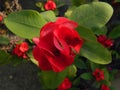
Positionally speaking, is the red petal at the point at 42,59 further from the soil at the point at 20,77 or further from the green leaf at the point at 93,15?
the soil at the point at 20,77

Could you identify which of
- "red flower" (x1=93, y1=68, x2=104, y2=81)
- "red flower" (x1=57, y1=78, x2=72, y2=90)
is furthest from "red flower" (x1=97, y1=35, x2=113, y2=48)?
"red flower" (x1=57, y1=78, x2=72, y2=90)

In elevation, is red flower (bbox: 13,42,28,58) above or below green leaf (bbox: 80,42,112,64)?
below

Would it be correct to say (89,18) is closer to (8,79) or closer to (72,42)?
(72,42)

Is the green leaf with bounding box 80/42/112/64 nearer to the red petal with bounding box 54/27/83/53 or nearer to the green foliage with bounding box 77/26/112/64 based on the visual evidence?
the green foliage with bounding box 77/26/112/64

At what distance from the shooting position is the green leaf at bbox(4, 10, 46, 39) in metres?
1.17

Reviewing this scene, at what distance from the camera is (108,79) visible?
2.13 m

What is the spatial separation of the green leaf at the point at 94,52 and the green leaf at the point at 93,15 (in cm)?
12

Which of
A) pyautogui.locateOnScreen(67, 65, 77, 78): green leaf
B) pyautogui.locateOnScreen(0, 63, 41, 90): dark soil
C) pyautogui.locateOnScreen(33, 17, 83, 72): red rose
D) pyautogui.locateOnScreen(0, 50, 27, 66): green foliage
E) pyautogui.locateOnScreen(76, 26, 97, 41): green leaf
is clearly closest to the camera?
pyautogui.locateOnScreen(33, 17, 83, 72): red rose

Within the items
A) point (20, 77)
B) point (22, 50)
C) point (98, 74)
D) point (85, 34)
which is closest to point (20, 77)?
point (20, 77)

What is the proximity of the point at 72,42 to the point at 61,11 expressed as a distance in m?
1.65

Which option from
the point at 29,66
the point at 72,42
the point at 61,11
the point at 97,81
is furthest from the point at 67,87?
the point at 72,42

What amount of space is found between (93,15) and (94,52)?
181mm

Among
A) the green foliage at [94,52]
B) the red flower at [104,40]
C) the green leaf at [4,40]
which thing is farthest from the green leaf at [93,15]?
the green leaf at [4,40]

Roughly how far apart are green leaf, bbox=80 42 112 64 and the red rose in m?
0.11
